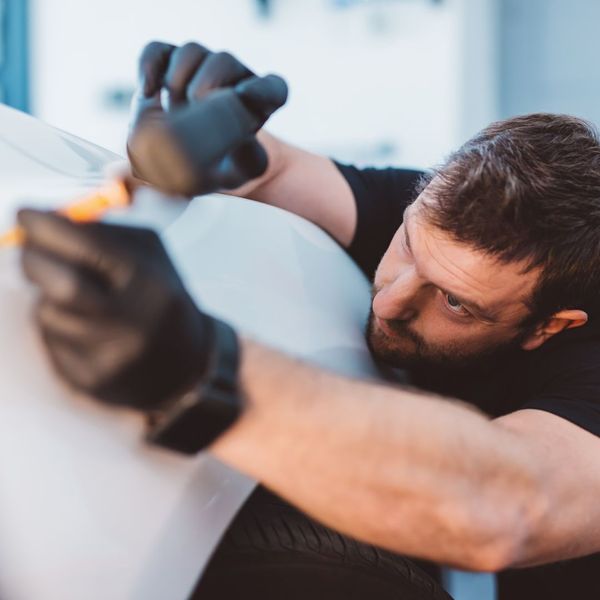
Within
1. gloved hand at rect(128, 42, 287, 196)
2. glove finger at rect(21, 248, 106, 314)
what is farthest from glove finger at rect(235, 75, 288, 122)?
glove finger at rect(21, 248, 106, 314)

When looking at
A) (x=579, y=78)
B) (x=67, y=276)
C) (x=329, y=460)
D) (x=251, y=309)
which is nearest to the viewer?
(x=67, y=276)

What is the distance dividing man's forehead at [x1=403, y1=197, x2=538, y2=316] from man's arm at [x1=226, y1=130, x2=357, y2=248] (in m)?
0.19

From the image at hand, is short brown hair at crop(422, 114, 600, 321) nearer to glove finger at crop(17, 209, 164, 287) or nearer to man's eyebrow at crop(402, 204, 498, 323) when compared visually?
man's eyebrow at crop(402, 204, 498, 323)

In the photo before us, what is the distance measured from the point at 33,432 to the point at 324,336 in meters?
0.33

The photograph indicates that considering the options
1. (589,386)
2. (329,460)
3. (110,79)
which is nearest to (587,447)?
(589,386)

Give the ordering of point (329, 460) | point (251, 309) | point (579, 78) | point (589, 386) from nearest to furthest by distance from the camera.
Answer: point (329, 460) → point (251, 309) → point (589, 386) → point (579, 78)

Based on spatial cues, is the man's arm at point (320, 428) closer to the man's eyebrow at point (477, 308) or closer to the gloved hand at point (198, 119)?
A: the gloved hand at point (198, 119)

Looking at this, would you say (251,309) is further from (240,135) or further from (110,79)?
(110,79)

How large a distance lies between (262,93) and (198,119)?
0.29 m

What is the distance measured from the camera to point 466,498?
0.56 metres

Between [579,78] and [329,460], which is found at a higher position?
[579,78]

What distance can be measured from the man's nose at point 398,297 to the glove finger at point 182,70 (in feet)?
1.09

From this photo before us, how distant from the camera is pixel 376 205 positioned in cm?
117

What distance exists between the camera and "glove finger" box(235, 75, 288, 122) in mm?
747
